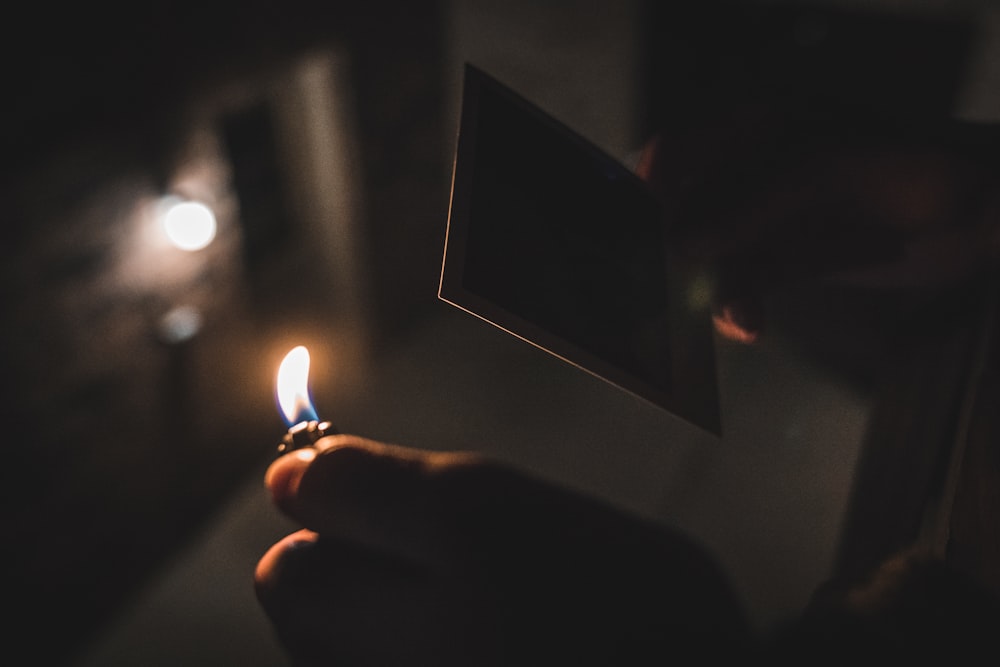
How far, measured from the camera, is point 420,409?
6.91ft

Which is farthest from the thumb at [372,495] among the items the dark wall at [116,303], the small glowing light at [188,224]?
the small glowing light at [188,224]

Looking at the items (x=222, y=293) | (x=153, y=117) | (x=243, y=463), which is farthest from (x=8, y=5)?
(x=243, y=463)

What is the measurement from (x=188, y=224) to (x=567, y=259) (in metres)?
1.30

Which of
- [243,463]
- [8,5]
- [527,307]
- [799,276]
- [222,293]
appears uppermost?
[8,5]

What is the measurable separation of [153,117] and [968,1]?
2.98m

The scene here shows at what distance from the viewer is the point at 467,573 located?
1.48ft

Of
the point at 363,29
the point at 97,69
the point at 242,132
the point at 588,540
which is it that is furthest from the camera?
the point at 363,29

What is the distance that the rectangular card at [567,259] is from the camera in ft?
2.06

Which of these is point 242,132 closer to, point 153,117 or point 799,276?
point 153,117

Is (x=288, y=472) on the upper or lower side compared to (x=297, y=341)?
upper

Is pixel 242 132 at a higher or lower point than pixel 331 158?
higher

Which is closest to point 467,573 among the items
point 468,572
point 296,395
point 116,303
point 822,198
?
point 468,572

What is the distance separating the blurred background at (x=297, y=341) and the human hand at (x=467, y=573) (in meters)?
0.42

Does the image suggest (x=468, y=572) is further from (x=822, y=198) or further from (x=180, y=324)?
(x=180, y=324)
